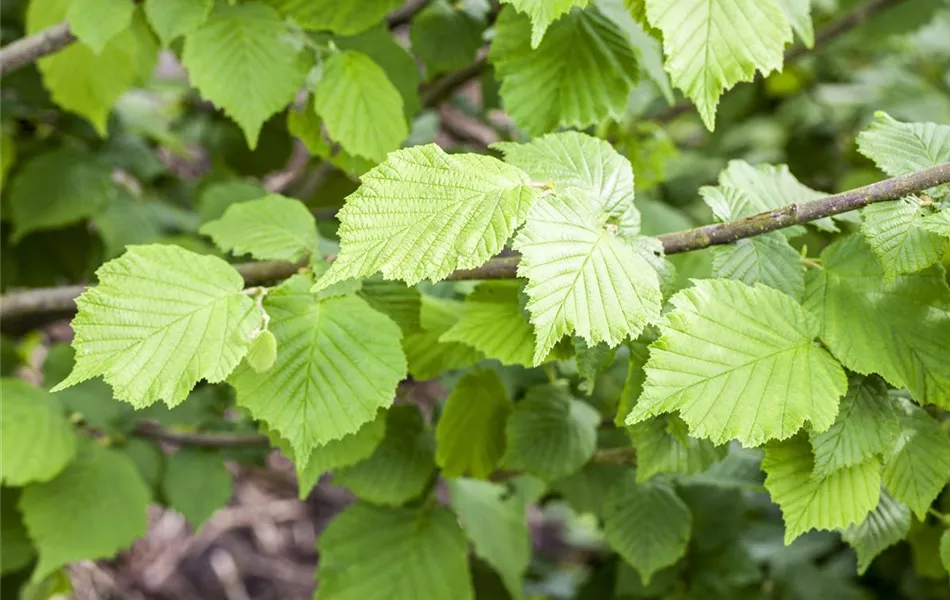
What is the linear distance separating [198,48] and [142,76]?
0.44m

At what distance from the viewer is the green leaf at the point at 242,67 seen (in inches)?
43.9

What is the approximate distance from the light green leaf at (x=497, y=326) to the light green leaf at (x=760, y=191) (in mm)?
244

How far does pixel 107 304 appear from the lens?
783mm

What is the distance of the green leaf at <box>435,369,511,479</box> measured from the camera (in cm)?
115

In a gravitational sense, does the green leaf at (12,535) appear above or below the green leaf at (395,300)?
below

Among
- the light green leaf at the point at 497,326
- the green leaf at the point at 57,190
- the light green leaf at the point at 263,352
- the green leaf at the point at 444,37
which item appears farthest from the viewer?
the green leaf at the point at 57,190

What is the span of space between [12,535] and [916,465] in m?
1.34

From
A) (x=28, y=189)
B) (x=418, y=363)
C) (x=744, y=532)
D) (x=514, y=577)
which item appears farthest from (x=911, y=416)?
(x=28, y=189)

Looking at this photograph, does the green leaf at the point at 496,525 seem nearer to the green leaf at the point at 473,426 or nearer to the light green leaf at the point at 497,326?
the green leaf at the point at 473,426

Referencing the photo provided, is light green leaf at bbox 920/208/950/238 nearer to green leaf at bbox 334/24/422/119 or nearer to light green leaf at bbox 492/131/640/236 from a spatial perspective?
light green leaf at bbox 492/131/640/236

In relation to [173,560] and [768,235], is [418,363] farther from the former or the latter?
[173,560]

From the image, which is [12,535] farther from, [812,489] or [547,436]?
[812,489]

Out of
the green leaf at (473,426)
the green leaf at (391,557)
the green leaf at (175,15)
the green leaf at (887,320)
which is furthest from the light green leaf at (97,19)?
the green leaf at (887,320)

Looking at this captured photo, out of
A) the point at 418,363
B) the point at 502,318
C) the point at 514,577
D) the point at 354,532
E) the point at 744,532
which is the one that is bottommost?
the point at 744,532
